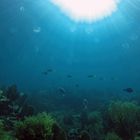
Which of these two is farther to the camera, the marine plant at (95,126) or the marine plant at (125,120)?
the marine plant at (95,126)

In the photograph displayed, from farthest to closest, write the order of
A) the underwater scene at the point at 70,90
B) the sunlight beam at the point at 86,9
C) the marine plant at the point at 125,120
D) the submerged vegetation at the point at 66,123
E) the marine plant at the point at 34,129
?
the sunlight beam at the point at 86,9, the marine plant at the point at 125,120, the underwater scene at the point at 70,90, the submerged vegetation at the point at 66,123, the marine plant at the point at 34,129

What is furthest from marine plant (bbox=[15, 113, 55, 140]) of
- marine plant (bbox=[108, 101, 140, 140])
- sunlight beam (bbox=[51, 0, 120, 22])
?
sunlight beam (bbox=[51, 0, 120, 22])

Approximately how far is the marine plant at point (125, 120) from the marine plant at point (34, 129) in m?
4.96

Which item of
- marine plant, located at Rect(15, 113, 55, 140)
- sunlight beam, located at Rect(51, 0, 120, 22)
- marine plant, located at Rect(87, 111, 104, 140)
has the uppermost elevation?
sunlight beam, located at Rect(51, 0, 120, 22)

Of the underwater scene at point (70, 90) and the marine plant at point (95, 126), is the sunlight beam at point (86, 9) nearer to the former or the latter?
the underwater scene at point (70, 90)

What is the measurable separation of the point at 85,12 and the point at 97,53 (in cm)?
4184

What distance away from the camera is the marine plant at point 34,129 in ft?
24.1

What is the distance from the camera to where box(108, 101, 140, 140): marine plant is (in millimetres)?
11633

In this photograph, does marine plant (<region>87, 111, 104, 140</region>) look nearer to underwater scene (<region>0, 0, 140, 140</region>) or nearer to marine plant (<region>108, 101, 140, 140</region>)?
underwater scene (<region>0, 0, 140, 140</region>)

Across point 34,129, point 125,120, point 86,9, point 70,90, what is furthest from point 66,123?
point 86,9

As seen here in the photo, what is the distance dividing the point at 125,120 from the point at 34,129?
17.8 ft

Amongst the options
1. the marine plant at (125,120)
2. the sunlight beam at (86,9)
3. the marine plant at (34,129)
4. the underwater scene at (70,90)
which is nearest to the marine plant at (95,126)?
the underwater scene at (70,90)

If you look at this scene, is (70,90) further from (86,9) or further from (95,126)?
(95,126)

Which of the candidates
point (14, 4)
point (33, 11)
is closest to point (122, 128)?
point (14, 4)
